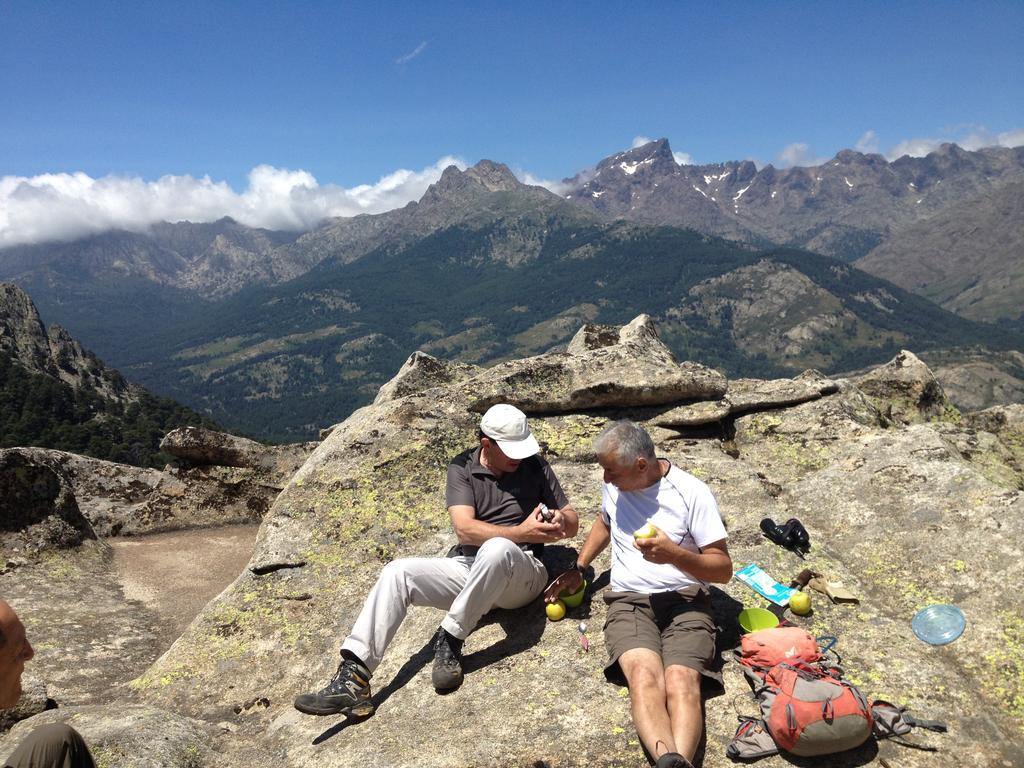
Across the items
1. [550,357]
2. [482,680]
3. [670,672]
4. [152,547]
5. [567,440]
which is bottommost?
[152,547]

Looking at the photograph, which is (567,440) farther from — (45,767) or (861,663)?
(45,767)

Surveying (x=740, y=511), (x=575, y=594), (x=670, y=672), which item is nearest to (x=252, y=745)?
(x=575, y=594)

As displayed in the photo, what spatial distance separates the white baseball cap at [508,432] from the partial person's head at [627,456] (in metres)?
1.27

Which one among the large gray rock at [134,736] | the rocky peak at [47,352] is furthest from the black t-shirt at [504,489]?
the rocky peak at [47,352]

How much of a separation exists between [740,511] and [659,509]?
4192 mm

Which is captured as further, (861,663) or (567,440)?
(567,440)

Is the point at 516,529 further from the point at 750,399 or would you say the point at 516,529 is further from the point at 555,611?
the point at 750,399

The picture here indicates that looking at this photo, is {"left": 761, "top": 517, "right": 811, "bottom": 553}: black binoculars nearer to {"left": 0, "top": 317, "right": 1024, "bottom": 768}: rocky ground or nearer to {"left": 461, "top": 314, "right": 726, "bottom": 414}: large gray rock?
{"left": 0, "top": 317, "right": 1024, "bottom": 768}: rocky ground

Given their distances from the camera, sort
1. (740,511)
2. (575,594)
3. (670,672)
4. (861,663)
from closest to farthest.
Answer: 1. (670,672)
2. (861,663)
3. (575,594)
4. (740,511)

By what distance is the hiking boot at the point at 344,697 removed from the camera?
26.7 ft

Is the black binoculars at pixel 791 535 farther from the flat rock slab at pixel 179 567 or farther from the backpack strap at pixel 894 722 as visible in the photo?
the flat rock slab at pixel 179 567

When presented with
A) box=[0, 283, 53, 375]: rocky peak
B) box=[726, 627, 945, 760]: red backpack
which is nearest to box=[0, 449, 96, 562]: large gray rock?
box=[726, 627, 945, 760]: red backpack

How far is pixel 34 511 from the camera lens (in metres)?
17.7

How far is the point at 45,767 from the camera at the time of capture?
19.7 ft
